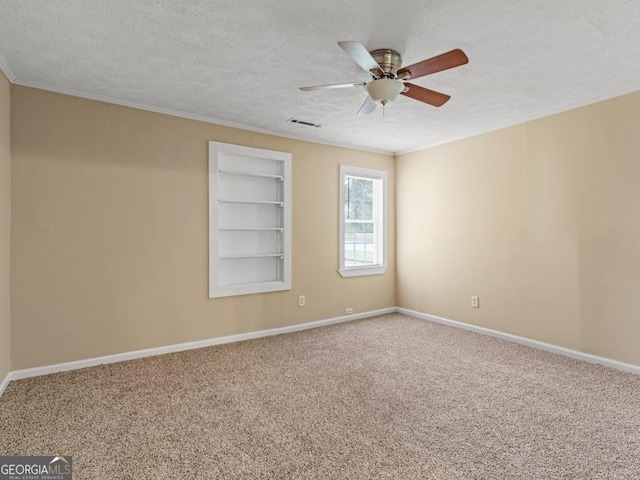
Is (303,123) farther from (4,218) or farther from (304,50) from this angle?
(4,218)

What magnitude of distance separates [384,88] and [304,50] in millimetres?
594

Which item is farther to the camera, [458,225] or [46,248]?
[458,225]

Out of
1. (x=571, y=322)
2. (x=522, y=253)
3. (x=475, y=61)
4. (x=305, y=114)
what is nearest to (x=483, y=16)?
(x=475, y=61)

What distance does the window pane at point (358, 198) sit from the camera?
5.16m

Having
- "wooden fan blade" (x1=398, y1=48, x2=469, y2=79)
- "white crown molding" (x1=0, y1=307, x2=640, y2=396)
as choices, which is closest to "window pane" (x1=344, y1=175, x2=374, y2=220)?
"white crown molding" (x1=0, y1=307, x2=640, y2=396)

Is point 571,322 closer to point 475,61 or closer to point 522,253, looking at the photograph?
point 522,253

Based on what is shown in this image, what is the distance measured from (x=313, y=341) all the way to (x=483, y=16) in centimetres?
329

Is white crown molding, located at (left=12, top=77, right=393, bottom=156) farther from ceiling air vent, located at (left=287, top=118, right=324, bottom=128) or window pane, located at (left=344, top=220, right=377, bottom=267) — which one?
window pane, located at (left=344, top=220, right=377, bottom=267)

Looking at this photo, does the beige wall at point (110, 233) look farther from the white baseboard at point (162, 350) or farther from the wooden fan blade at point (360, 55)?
the wooden fan blade at point (360, 55)

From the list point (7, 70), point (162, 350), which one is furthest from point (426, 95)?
point (162, 350)

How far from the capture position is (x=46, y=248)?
10.1 ft

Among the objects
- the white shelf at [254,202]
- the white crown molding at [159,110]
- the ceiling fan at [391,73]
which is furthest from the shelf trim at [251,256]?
the ceiling fan at [391,73]

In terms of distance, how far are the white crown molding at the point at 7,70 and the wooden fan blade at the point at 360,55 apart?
2.46 meters

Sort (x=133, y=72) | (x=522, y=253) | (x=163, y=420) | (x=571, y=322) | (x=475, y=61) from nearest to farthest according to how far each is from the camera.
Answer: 1. (x=163, y=420)
2. (x=475, y=61)
3. (x=133, y=72)
4. (x=571, y=322)
5. (x=522, y=253)
